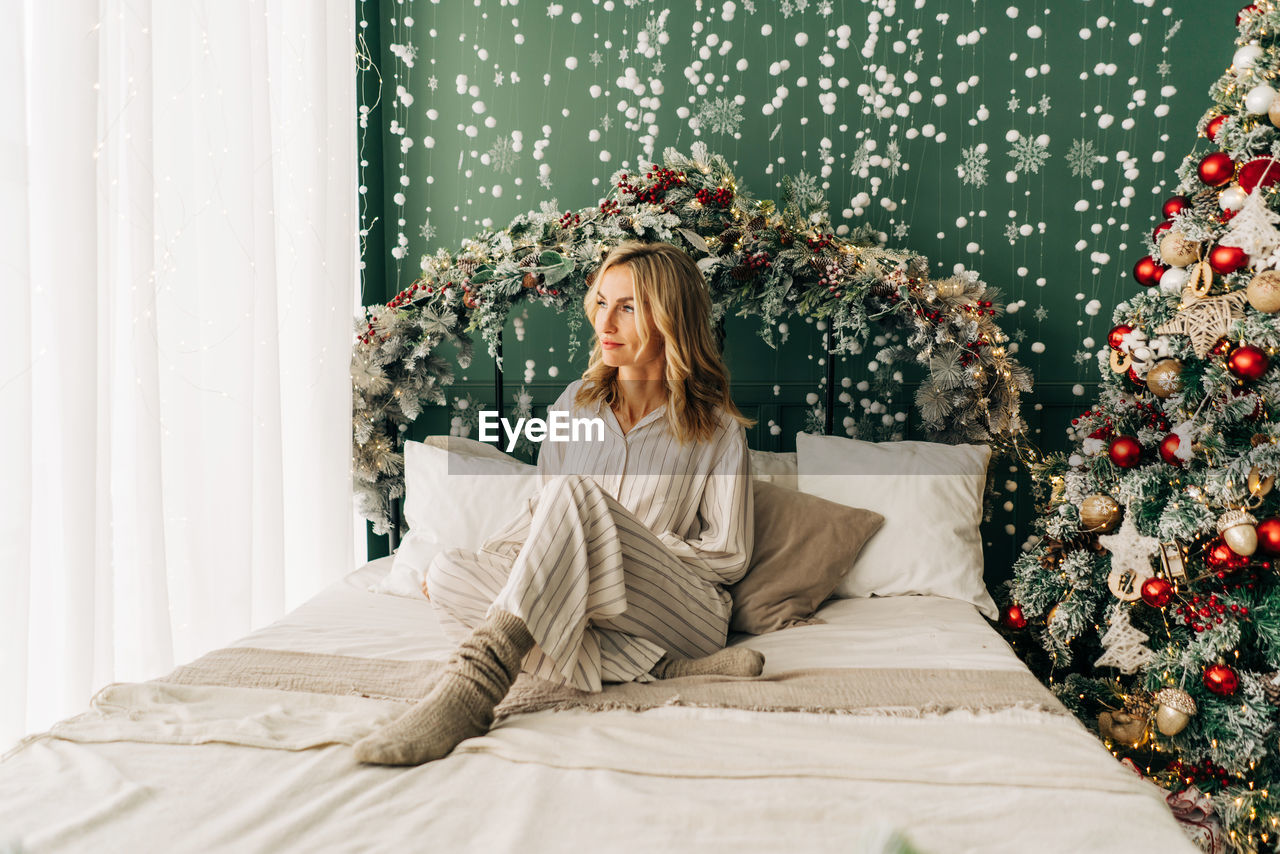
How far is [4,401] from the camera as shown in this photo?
1289 mm

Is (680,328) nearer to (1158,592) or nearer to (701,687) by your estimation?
(701,687)

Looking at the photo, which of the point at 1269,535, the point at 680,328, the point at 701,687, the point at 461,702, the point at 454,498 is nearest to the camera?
the point at 461,702

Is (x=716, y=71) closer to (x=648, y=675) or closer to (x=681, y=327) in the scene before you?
(x=681, y=327)

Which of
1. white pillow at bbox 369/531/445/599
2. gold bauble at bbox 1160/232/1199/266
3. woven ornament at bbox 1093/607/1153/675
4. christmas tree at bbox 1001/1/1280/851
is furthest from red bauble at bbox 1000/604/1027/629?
white pillow at bbox 369/531/445/599

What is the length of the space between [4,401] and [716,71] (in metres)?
2.00

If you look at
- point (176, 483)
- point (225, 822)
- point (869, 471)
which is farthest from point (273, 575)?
point (869, 471)

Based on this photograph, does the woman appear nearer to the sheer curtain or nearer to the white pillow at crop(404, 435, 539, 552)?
the white pillow at crop(404, 435, 539, 552)

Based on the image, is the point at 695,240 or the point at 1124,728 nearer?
the point at 1124,728

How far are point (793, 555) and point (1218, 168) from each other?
45.1 inches

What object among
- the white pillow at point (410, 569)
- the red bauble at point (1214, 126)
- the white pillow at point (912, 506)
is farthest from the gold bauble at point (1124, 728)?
the white pillow at point (410, 569)

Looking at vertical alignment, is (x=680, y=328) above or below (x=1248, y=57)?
below

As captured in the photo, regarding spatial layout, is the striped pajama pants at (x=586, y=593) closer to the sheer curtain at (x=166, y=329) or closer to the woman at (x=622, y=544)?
the woman at (x=622, y=544)

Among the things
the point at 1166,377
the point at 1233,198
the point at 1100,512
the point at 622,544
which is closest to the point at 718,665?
the point at 622,544

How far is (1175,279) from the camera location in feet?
5.55
